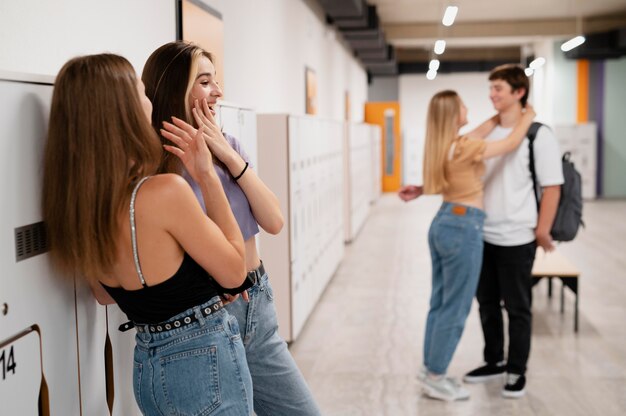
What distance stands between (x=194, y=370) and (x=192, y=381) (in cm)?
2

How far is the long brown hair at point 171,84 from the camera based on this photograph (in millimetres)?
1842

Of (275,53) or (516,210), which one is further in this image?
(275,53)

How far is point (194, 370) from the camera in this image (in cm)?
162

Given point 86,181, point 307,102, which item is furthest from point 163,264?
point 307,102

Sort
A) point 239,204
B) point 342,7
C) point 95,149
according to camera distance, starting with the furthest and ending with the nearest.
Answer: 1. point 342,7
2. point 239,204
3. point 95,149

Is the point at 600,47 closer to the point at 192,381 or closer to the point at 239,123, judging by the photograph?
the point at 239,123

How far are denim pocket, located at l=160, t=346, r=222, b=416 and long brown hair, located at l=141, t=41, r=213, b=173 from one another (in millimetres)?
491

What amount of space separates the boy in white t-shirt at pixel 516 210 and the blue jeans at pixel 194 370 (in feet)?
7.46

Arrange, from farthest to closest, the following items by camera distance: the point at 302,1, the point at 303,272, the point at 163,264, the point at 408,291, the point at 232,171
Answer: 1. the point at 302,1
2. the point at 408,291
3. the point at 303,272
4. the point at 232,171
5. the point at 163,264

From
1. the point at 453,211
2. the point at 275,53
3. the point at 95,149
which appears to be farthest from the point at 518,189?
the point at 275,53

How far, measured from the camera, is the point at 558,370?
13.9ft

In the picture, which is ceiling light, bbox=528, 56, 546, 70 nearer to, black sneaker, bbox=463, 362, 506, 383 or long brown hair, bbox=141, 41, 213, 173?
black sneaker, bbox=463, 362, 506, 383

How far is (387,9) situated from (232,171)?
11.1 metres

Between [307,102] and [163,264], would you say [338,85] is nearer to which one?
[307,102]
